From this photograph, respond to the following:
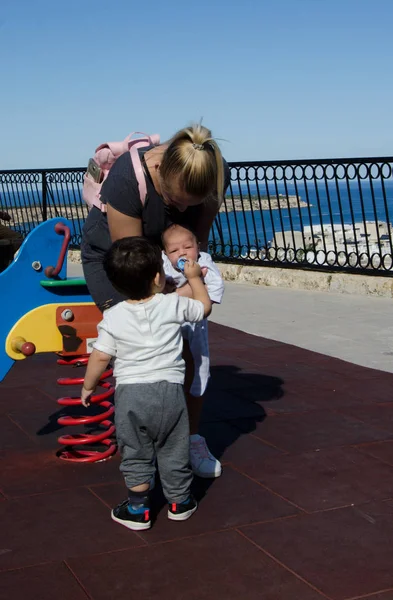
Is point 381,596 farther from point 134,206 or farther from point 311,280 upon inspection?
point 311,280

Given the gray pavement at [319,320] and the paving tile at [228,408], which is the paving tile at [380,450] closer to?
the paving tile at [228,408]

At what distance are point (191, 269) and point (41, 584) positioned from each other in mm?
1387

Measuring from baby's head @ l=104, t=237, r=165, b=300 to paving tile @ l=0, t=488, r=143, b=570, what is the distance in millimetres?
941

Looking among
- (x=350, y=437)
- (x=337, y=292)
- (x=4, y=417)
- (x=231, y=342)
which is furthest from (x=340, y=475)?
(x=337, y=292)

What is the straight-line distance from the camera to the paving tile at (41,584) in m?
2.84

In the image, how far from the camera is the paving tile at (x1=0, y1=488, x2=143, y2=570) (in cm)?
320

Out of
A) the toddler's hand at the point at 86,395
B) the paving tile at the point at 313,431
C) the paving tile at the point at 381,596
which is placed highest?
the toddler's hand at the point at 86,395

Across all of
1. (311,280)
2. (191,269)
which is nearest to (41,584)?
(191,269)

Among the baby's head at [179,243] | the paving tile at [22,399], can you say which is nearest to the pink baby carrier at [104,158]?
the baby's head at [179,243]

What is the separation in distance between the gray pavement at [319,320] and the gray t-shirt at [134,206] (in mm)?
2983

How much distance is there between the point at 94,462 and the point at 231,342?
3261mm

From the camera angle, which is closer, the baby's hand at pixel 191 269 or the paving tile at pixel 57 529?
the paving tile at pixel 57 529

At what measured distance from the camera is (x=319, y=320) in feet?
27.2

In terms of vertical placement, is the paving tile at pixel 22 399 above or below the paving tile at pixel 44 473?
above
